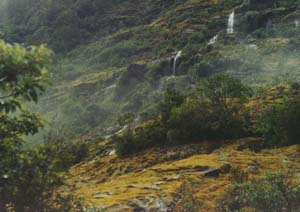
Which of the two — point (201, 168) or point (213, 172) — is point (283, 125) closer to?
point (201, 168)

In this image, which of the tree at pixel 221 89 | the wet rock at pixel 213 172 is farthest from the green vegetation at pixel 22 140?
the tree at pixel 221 89

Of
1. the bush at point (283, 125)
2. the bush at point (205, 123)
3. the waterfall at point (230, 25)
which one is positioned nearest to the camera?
the bush at point (283, 125)

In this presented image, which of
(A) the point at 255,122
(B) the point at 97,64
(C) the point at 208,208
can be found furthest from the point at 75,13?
(C) the point at 208,208

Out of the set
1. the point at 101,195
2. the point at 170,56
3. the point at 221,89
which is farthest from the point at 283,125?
the point at 170,56

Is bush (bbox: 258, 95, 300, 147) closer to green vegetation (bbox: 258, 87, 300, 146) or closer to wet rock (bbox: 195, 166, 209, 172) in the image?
green vegetation (bbox: 258, 87, 300, 146)

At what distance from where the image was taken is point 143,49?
393 feet

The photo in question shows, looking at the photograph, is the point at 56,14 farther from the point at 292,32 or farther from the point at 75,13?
the point at 292,32

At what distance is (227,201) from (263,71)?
5639cm

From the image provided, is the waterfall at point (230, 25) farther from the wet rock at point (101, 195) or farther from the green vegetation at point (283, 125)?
the wet rock at point (101, 195)

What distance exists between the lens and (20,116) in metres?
5.75

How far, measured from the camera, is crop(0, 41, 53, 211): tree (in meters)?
5.32

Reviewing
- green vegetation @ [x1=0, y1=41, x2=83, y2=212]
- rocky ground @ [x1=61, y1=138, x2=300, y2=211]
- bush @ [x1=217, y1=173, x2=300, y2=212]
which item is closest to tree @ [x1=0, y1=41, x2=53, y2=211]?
green vegetation @ [x1=0, y1=41, x2=83, y2=212]

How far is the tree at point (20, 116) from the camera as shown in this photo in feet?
17.5

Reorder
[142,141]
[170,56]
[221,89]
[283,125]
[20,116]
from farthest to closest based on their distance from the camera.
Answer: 1. [170,56]
2. [142,141]
3. [221,89]
4. [283,125]
5. [20,116]
